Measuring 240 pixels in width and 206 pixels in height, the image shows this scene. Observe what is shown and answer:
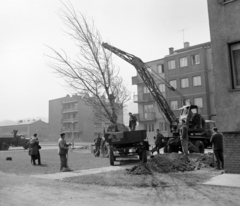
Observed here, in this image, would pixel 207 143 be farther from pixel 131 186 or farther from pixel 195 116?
pixel 131 186

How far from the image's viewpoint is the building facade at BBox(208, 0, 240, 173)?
954cm

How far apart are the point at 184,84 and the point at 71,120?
4528cm

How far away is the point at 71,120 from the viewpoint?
76.8 m

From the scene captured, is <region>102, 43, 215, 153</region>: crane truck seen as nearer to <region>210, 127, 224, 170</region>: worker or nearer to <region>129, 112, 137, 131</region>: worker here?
<region>129, 112, 137, 131</region>: worker

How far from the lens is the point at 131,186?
8.05 m

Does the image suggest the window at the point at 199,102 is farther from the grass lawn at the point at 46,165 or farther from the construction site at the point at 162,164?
the grass lawn at the point at 46,165

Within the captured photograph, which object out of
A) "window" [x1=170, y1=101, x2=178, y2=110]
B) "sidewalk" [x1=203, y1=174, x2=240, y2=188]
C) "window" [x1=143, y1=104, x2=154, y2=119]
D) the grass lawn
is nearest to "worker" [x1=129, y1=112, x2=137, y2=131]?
the grass lawn

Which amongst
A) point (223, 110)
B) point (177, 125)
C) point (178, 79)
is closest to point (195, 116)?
point (177, 125)

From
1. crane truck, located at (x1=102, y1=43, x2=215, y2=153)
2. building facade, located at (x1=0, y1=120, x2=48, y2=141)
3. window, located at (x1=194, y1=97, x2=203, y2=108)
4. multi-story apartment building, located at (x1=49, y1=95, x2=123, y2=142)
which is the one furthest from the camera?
building facade, located at (x1=0, y1=120, x2=48, y2=141)

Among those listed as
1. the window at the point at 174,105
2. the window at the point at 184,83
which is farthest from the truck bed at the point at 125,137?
the window at the point at 174,105

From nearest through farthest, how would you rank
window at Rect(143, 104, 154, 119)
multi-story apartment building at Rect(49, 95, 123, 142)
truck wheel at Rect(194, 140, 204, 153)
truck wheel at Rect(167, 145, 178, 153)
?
truck wheel at Rect(194, 140, 204, 153)
truck wheel at Rect(167, 145, 178, 153)
window at Rect(143, 104, 154, 119)
multi-story apartment building at Rect(49, 95, 123, 142)

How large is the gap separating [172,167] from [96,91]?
5.55 m

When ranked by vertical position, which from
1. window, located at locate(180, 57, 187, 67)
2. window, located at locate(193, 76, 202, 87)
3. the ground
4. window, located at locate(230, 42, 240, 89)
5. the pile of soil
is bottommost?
the ground

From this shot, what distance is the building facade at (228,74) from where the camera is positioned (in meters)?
9.54
